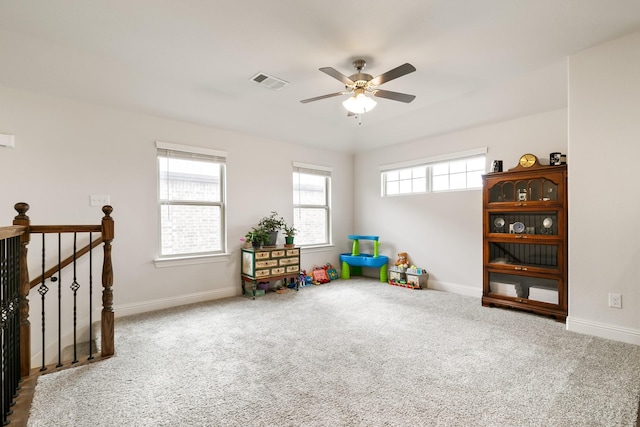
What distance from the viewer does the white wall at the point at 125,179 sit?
3.11m

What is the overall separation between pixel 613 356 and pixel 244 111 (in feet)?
15.3

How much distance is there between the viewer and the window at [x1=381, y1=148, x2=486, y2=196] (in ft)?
14.9

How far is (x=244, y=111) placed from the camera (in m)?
4.27

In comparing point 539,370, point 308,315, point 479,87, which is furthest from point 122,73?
point 539,370

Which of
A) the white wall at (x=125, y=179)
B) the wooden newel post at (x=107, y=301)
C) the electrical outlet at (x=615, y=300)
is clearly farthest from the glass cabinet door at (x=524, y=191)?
the wooden newel post at (x=107, y=301)

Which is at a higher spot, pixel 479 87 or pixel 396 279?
pixel 479 87

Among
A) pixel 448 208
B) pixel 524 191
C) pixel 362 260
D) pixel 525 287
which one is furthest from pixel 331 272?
pixel 524 191

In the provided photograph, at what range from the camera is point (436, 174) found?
16.4 ft

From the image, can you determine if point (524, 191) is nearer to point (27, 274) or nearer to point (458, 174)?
point (458, 174)

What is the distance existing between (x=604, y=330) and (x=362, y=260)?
3.20 metres

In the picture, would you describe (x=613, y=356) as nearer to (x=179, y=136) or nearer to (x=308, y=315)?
(x=308, y=315)

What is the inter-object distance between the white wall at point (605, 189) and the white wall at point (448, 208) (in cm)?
80

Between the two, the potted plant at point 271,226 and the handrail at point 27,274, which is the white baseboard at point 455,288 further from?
the handrail at point 27,274

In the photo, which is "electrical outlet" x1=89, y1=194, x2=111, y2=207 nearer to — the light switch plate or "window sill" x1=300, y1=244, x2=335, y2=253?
the light switch plate
